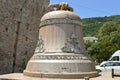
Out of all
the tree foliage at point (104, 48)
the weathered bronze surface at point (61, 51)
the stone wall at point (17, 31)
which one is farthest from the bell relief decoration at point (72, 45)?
the tree foliage at point (104, 48)

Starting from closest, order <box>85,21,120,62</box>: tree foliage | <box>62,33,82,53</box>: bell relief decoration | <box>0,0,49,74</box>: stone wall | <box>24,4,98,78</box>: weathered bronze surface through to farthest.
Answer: <box>24,4,98,78</box>: weathered bronze surface < <box>62,33,82,53</box>: bell relief decoration < <box>0,0,49,74</box>: stone wall < <box>85,21,120,62</box>: tree foliage

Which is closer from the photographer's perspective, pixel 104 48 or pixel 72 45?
pixel 72 45

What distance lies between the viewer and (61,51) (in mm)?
7168

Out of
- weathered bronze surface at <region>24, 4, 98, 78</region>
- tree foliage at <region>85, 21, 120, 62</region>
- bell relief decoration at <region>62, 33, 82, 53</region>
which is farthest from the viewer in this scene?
tree foliage at <region>85, 21, 120, 62</region>

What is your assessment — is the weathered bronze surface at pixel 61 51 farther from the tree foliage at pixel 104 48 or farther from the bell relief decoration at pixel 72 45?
the tree foliage at pixel 104 48

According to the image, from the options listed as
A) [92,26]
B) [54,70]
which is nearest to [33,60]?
[54,70]

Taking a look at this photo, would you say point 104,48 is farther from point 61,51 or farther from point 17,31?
point 61,51

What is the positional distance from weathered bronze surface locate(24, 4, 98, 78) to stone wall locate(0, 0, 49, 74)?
10862 mm

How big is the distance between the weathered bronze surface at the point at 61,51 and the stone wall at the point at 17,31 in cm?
1086

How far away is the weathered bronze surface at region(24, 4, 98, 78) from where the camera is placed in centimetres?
674

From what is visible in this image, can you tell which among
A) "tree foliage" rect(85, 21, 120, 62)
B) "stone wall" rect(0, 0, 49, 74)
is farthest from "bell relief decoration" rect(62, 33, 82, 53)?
"tree foliage" rect(85, 21, 120, 62)

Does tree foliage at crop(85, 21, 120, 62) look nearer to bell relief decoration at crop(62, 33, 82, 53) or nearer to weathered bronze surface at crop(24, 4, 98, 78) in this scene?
weathered bronze surface at crop(24, 4, 98, 78)

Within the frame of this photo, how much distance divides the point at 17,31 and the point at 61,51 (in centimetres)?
1318

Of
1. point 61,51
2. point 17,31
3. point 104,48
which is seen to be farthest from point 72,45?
point 104,48
